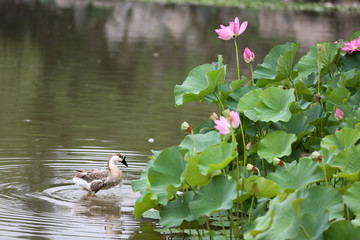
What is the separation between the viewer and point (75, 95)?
460 inches

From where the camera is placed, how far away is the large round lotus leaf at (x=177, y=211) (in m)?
4.71

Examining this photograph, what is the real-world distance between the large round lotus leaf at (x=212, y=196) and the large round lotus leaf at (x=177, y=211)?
0.92 feet

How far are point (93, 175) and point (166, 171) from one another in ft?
7.61

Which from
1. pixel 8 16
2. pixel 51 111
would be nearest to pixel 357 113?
pixel 51 111

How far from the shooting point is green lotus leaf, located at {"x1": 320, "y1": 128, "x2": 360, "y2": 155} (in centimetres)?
461

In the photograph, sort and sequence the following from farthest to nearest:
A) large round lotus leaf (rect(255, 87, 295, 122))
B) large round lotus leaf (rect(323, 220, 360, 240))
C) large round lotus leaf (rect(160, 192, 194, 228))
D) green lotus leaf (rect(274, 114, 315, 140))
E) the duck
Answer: the duck, green lotus leaf (rect(274, 114, 315, 140)), large round lotus leaf (rect(255, 87, 295, 122)), large round lotus leaf (rect(160, 192, 194, 228)), large round lotus leaf (rect(323, 220, 360, 240))

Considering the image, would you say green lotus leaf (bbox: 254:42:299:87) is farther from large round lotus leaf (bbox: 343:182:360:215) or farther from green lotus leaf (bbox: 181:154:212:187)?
large round lotus leaf (bbox: 343:182:360:215)

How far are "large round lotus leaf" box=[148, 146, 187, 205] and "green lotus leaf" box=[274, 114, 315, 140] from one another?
1068 mm

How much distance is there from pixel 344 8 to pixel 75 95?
28.6 meters

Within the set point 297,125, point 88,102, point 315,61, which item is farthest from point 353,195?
point 88,102

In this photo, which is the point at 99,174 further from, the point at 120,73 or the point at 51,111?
the point at 120,73

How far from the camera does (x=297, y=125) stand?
212 inches

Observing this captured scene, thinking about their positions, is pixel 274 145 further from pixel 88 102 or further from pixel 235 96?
pixel 88 102

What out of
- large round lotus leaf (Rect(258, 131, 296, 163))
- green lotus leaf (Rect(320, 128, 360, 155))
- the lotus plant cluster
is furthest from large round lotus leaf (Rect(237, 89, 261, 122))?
green lotus leaf (Rect(320, 128, 360, 155))
